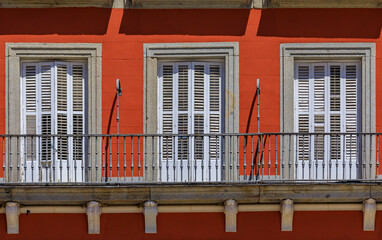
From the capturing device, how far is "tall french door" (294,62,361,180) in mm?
13141

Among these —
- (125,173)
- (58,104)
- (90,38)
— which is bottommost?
(125,173)

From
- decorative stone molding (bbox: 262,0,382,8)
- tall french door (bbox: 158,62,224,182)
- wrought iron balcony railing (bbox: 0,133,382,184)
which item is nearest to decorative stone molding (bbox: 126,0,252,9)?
decorative stone molding (bbox: 262,0,382,8)

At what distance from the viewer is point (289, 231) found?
12727 millimetres

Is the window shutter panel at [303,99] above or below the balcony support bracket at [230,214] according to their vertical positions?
above

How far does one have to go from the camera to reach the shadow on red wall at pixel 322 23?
13125 mm

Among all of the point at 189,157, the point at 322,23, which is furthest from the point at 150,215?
the point at 322,23

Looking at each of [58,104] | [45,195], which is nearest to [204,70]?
[58,104]

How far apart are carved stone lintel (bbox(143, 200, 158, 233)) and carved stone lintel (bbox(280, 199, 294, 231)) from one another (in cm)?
218

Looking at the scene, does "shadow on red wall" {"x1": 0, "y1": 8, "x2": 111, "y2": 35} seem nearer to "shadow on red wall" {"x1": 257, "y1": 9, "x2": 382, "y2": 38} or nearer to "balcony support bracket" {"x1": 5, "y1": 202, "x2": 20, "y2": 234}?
"shadow on red wall" {"x1": 257, "y1": 9, "x2": 382, "y2": 38}

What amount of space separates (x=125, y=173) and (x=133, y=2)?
10.1 feet

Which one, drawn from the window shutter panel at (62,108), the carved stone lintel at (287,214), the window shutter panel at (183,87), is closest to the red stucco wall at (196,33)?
the window shutter panel at (183,87)

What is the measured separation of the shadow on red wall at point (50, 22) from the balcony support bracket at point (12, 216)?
3127 millimetres

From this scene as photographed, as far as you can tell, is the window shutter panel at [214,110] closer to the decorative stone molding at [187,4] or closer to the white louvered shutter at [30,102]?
the decorative stone molding at [187,4]

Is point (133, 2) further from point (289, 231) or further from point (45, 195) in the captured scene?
point (289, 231)
